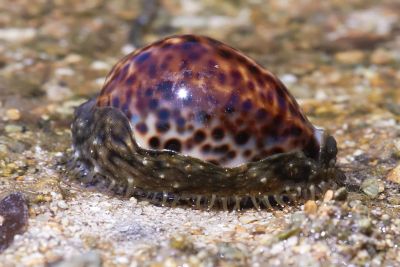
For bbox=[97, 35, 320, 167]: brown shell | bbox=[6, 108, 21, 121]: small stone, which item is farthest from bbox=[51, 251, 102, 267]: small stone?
bbox=[6, 108, 21, 121]: small stone

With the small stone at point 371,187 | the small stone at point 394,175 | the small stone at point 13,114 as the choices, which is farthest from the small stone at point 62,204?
the small stone at point 394,175

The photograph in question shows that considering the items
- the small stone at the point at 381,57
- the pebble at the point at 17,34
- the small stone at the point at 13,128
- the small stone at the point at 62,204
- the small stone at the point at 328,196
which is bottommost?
the small stone at the point at 62,204

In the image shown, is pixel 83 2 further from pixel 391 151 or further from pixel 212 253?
pixel 212 253

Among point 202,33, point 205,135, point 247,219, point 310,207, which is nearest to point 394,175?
point 310,207

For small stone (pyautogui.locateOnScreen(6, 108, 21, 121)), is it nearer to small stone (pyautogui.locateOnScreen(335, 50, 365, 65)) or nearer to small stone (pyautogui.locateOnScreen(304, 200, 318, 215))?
small stone (pyautogui.locateOnScreen(304, 200, 318, 215))

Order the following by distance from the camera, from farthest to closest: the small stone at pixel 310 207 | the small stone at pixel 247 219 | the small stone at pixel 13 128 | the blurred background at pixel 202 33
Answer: the blurred background at pixel 202 33, the small stone at pixel 13 128, the small stone at pixel 247 219, the small stone at pixel 310 207

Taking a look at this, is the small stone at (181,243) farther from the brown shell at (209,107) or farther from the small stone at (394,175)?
the small stone at (394,175)

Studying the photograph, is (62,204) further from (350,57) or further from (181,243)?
(350,57)
